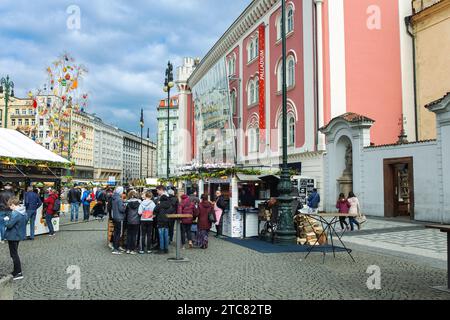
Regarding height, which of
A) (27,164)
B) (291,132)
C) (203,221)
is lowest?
(203,221)

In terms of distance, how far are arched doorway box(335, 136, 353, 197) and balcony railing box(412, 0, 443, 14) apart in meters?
11.5

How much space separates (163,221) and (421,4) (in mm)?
26221

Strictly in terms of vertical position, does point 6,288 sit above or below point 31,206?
below

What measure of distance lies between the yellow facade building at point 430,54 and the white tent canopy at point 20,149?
23.5 metres

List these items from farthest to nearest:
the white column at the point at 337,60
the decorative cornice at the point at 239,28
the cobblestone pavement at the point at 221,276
A: the decorative cornice at the point at 239,28 < the white column at the point at 337,60 < the cobblestone pavement at the point at 221,276

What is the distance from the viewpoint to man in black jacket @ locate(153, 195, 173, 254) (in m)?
11.5

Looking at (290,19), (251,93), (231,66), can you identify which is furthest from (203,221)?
(231,66)

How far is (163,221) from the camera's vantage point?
1159cm

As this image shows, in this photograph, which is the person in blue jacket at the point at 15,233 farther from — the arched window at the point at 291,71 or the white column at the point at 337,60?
the arched window at the point at 291,71

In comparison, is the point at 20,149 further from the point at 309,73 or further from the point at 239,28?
the point at 239,28

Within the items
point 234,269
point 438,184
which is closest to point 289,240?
point 234,269

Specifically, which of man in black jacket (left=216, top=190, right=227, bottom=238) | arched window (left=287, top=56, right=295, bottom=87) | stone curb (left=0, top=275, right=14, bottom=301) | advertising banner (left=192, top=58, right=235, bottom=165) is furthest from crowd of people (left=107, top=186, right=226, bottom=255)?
advertising banner (left=192, top=58, right=235, bottom=165)

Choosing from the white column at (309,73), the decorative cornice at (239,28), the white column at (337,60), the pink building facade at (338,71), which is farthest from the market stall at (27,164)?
the decorative cornice at (239,28)

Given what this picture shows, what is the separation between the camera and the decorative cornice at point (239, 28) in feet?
114
